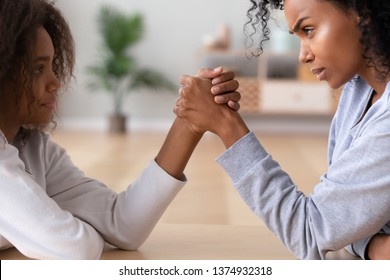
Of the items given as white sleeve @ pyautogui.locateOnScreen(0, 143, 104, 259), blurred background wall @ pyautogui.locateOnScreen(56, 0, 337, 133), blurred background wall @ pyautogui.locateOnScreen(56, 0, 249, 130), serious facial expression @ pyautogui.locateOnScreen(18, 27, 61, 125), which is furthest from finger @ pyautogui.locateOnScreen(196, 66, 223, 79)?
blurred background wall @ pyautogui.locateOnScreen(56, 0, 249, 130)

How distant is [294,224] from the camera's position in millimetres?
1439

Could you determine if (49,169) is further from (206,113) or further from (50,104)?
(206,113)

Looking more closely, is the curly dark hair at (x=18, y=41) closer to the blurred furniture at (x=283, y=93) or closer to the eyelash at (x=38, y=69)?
the eyelash at (x=38, y=69)

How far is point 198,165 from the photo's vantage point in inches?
Result: 179

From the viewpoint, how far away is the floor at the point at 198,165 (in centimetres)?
275

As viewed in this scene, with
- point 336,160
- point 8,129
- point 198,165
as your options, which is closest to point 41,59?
point 8,129

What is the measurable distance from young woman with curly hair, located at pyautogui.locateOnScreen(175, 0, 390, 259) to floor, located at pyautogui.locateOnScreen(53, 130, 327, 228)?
1.01 metres

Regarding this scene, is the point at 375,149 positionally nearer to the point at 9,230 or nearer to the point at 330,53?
the point at 330,53

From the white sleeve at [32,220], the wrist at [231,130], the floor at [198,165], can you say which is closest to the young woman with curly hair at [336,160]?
the wrist at [231,130]

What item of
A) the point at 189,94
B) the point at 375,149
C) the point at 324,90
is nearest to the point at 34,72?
the point at 189,94

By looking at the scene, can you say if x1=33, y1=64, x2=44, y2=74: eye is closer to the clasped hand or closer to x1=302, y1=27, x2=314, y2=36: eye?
the clasped hand

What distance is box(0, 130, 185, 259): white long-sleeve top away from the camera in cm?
144

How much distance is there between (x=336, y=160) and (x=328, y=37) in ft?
0.87
